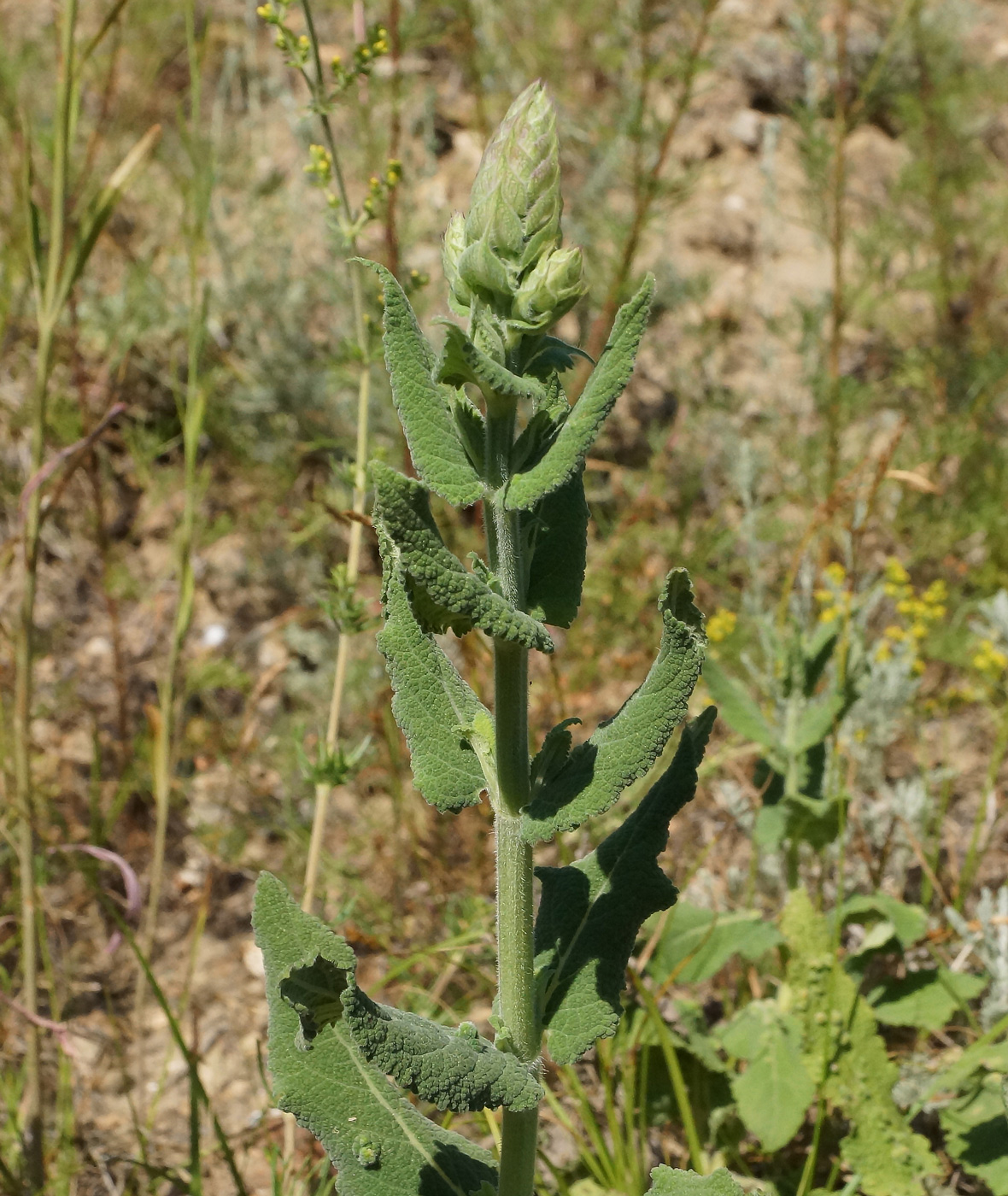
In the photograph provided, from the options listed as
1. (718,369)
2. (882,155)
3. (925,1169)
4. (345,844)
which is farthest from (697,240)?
(925,1169)

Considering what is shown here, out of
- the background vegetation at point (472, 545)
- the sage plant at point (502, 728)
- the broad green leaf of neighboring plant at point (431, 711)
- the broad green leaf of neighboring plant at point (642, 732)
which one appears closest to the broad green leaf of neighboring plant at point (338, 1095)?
the sage plant at point (502, 728)

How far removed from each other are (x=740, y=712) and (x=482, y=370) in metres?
1.57

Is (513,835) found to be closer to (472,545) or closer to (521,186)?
(521,186)

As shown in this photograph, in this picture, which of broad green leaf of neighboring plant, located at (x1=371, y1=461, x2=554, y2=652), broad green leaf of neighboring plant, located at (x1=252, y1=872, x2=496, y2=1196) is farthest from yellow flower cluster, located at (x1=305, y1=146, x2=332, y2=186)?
broad green leaf of neighboring plant, located at (x1=252, y1=872, x2=496, y2=1196)

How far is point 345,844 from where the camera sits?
348cm

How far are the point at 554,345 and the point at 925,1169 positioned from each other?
5.84 ft

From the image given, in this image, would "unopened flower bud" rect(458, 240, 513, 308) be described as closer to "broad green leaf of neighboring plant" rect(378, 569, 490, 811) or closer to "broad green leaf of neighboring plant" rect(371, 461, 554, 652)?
"broad green leaf of neighboring plant" rect(371, 461, 554, 652)

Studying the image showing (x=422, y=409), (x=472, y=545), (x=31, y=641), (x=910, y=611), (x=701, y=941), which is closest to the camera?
→ (x=422, y=409)

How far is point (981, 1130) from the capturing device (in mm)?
2139

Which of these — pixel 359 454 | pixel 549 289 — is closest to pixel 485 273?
pixel 549 289

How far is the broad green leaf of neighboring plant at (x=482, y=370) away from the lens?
3.84ft

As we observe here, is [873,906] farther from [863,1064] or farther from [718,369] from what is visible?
[718,369]

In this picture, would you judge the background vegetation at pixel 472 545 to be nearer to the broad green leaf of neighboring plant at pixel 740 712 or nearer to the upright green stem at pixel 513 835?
the broad green leaf of neighboring plant at pixel 740 712

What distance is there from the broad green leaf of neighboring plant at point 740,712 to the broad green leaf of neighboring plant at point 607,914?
1029 mm
